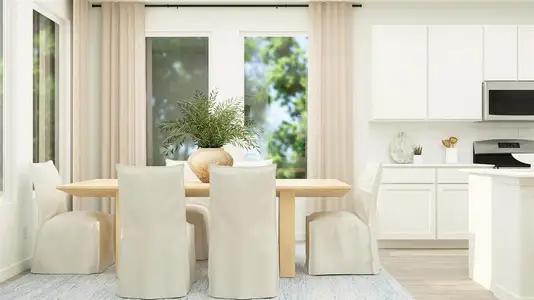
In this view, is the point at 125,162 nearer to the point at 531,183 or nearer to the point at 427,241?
the point at 427,241

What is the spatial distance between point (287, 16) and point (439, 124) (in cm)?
204

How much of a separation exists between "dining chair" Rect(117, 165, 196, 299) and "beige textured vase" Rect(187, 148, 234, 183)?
0.72 m

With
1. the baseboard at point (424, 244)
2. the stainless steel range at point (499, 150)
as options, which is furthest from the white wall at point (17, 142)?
the stainless steel range at point (499, 150)

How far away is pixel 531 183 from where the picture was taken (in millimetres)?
3863

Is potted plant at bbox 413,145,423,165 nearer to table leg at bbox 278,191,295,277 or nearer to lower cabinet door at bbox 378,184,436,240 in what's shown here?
lower cabinet door at bbox 378,184,436,240

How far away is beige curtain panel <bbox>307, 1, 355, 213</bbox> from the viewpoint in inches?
264

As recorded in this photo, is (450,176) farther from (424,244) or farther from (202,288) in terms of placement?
(202,288)

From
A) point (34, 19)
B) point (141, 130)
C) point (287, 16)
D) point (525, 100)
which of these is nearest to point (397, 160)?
point (525, 100)

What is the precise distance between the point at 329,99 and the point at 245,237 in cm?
304

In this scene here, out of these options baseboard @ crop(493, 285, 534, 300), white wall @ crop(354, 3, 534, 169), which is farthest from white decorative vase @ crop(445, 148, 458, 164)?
baseboard @ crop(493, 285, 534, 300)

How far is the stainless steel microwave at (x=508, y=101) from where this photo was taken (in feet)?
21.4

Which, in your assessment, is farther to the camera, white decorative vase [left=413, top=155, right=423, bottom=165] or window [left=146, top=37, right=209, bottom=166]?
window [left=146, top=37, right=209, bottom=166]

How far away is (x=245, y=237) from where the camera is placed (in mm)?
4023

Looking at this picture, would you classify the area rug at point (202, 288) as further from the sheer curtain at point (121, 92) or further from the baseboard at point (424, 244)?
the sheer curtain at point (121, 92)
